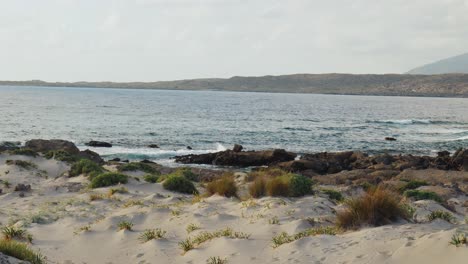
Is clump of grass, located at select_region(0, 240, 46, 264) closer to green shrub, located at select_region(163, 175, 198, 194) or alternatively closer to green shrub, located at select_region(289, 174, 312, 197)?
green shrub, located at select_region(289, 174, 312, 197)

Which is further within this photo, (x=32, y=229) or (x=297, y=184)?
(x=297, y=184)

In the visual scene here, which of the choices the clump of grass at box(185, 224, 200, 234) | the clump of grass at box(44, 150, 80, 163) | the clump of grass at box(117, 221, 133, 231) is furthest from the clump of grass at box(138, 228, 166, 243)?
the clump of grass at box(44, 150, 80, 163)

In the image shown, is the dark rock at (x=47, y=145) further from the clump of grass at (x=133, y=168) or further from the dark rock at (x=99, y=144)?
the clump of grass at (x=133, y=168)

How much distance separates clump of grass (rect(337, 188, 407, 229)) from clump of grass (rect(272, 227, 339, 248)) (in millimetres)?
348

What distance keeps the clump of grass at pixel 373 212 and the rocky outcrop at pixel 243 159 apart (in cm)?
2491

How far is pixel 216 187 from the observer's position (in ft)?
48.2

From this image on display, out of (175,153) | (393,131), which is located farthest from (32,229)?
(393,131)

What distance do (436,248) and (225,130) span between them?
52.9 m

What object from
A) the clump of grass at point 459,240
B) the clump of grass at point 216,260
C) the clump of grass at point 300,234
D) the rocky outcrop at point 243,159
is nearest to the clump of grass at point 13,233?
the clump of grass at point 216,260

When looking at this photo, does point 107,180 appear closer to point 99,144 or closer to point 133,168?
point 133,168

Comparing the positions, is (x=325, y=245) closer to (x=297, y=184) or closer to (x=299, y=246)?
(x=299, y=246)

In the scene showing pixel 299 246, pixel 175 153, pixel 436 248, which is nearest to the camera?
pixel 436 248

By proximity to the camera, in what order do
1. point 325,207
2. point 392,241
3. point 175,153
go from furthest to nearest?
point 175,153
point 325,207
point 392,241

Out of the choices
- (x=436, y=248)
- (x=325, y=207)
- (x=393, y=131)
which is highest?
(x=436, y=248)
